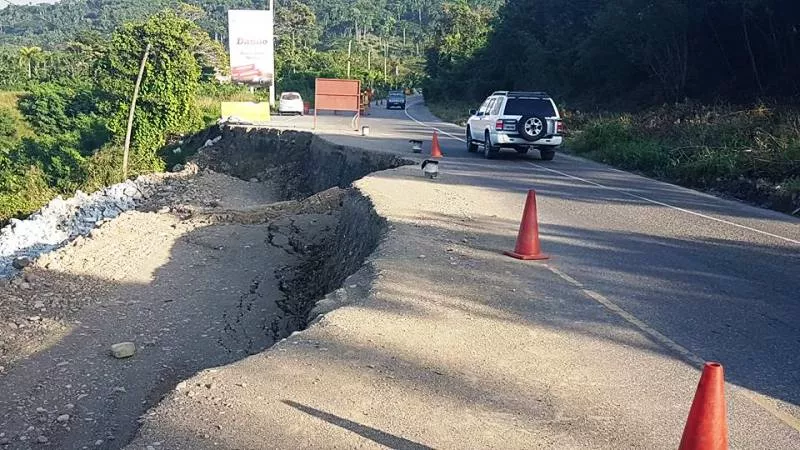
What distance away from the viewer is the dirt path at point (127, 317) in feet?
24.7

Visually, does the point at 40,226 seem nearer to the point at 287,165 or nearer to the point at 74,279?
the point at 287,165

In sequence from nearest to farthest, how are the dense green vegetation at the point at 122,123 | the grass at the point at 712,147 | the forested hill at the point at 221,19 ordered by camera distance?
the grass at the point at 712,147, the dense green vegetation at the point at 122,123, the forested hill at the point at 221,19

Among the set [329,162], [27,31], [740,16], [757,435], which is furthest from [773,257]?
[27,31]

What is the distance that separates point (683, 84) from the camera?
30719 millimetres

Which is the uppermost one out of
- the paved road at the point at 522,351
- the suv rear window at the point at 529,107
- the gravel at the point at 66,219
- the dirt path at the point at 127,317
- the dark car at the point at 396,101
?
the suv rear window at the point at 529,107

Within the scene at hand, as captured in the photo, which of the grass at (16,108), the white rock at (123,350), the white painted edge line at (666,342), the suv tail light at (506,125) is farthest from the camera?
the grass at (16,108)

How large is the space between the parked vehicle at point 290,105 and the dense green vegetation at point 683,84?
16.0 m

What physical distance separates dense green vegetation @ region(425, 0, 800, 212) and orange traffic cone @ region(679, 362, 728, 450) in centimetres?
1126

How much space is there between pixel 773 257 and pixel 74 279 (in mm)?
10318

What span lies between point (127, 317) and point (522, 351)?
271 inches

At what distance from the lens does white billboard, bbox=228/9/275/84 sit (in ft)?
159

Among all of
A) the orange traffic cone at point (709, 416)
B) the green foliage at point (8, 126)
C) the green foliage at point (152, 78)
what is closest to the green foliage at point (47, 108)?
the green foliage at point (8, 126)

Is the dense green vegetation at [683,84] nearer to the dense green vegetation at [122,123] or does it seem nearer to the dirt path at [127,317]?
the dirt path at [127,317]

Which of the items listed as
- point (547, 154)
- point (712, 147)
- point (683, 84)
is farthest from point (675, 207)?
point (683, 84)
